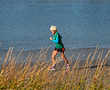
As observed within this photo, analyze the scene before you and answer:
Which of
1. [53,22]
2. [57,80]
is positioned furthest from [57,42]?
[53,22]

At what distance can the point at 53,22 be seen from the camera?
10953mm

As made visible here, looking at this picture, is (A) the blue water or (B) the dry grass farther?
(A) the blue water

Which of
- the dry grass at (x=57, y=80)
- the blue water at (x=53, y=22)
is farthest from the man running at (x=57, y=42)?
the blue water at (x=53, y=22)

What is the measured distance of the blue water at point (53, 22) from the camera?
1052 centimetres

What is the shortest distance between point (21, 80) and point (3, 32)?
6301mm

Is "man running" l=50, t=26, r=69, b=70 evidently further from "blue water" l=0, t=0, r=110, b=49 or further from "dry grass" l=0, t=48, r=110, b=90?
"blue water" l=0, t=0, r=110, b=49

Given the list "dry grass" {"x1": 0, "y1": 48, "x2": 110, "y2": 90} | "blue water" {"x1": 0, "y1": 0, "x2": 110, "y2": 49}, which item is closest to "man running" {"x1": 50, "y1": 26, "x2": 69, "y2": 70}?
"dry grass" {"x1": 0, "y1": 48, "x2": 110, "y2": 90}

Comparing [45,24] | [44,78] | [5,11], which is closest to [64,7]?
[45,24]

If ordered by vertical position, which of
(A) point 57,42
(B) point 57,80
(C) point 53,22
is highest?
(C) point 53,22

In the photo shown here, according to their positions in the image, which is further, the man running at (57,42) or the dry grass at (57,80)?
the man running at (57,42)

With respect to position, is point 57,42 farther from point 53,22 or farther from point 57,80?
point 53,22

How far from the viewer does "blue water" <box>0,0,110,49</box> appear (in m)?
10.5

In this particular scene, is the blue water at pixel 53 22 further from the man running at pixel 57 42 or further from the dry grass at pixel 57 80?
the dry grass at pixel 57 80

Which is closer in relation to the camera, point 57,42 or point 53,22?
point 57,42
